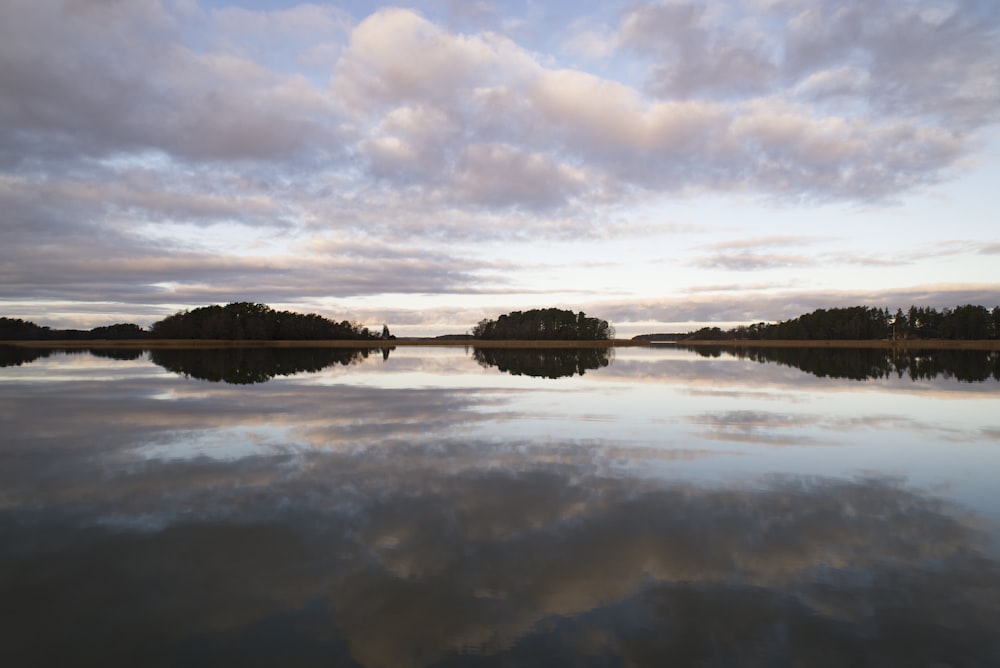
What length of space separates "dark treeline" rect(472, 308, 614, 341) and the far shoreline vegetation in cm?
31

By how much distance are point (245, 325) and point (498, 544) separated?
498 feet

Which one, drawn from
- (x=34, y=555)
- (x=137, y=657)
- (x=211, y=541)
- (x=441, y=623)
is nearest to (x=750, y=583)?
(x=441, y=623)

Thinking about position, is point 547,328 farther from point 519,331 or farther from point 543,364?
point 543,364

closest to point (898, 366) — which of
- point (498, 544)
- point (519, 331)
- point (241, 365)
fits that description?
point (498, 544)

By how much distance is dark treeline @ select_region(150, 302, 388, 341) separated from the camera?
140 meters

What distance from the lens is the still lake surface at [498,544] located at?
17.3 ft

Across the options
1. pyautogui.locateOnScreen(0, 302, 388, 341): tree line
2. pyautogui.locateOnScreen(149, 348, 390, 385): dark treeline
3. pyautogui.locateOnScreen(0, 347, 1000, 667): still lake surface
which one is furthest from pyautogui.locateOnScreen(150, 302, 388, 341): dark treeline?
pyautogui.locateOnScreen(0, 347, 1000, 667): still lake surface

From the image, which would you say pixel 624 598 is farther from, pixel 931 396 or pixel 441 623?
pixel 931 396

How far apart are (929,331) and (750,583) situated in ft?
691

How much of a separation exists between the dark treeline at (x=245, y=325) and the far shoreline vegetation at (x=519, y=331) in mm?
218

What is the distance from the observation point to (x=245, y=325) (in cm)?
14525

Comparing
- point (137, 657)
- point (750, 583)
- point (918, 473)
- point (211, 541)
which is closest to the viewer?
point (137, 657)

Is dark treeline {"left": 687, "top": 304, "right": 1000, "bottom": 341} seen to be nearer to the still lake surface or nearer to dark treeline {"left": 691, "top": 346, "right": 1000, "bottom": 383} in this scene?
dark treeline {"left": 691, "top": 346, "right": 1000, "bottom": 383}

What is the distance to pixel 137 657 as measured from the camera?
5043 millimetres
